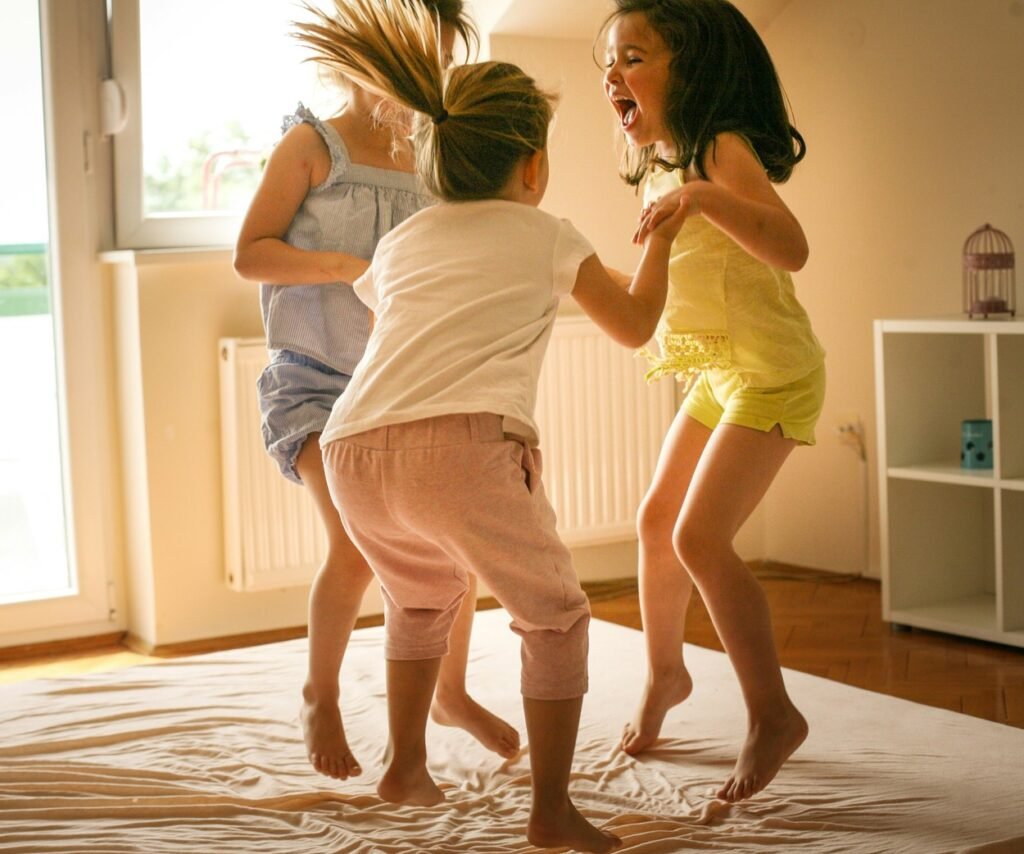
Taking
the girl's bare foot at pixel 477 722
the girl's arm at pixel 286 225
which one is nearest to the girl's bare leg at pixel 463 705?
the girl's bare foot at pixel 477 722

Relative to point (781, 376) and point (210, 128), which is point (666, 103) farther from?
point (210, 128)

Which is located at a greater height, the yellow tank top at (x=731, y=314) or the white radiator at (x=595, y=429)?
the yellow tank top at (x=731, y=314)

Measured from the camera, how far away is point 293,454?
7.04 ft

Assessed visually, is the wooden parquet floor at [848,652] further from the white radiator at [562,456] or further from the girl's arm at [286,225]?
the girl's arm at [286,225]

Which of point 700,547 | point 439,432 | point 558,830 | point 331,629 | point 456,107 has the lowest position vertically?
point 558,830

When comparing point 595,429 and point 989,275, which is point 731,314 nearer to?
point 989,275

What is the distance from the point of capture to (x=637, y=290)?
182cm

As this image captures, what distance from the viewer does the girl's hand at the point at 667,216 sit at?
1860mm

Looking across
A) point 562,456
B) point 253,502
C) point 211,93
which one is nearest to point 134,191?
point 211,93

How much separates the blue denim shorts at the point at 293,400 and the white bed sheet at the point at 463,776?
0.53 m

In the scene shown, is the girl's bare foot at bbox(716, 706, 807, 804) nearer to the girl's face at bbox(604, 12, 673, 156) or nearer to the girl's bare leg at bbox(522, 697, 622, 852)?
the girl's bare leg at bbox(522, 697, 622, 852)

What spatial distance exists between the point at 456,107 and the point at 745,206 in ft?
1.47

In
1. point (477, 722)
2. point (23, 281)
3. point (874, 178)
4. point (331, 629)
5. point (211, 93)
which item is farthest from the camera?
point (874, 178)

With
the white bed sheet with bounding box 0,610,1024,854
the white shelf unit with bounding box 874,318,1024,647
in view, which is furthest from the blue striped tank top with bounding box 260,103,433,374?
the white shelf unit with bounding box 874,318,1024,647
